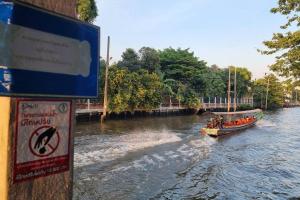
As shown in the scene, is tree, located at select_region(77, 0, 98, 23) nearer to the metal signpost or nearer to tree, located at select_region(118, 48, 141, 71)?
tree, located at select_region(118, 48, 141, 71)

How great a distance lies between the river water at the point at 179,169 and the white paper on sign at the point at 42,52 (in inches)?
378

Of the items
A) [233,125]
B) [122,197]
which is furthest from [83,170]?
[233,125]

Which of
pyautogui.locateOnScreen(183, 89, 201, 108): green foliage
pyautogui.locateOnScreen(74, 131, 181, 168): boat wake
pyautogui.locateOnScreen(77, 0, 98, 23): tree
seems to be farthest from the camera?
pyautogui.locateOnScreen(183, 89, 201, 108): green foliage

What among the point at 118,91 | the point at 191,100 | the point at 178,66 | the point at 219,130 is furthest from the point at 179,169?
the point at 178,66

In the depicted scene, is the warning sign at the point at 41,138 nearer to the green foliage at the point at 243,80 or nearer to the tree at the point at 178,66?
the tree at the point at 178,66

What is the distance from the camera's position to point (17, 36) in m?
1.36

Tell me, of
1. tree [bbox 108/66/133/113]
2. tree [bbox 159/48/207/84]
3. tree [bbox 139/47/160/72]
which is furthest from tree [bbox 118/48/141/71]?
tree [bbox 108/66/133/113]

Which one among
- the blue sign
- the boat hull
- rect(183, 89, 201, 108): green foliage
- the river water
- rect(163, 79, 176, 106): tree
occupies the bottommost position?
the river water

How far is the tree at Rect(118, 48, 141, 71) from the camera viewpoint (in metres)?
49.5

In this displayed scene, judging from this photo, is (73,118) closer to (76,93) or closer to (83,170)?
(76,93)

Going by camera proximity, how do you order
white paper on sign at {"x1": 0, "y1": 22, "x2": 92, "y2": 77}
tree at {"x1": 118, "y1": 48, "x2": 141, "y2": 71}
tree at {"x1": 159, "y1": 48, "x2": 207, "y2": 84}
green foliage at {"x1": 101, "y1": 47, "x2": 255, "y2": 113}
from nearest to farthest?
1. white paper on sign at {"x1": 0, "y1": 22, "x2": 92, "y2": 77}
2. green foliage at {"x1": 101, "y1": 47, "x2": 255, "y2": 113}
3. tree at {"x1": 118, "y1": 48, "x2": 141, "y2": 71}
4. tree at {"x1": 159, "y1": 48, "x2": 207, "y2": 84}

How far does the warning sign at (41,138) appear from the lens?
1.44 meters

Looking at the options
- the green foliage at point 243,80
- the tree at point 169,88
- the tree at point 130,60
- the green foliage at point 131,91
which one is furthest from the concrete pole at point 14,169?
the green foliage at point 243,80

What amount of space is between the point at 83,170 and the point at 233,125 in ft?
67.9
